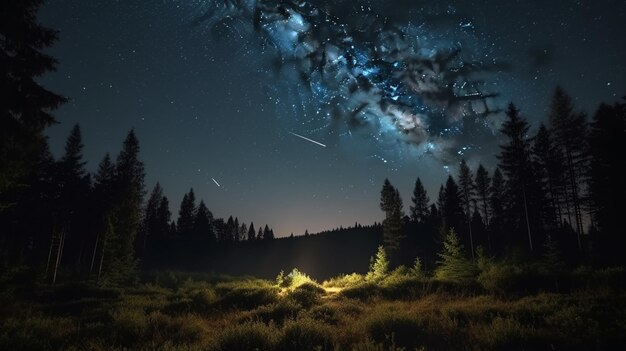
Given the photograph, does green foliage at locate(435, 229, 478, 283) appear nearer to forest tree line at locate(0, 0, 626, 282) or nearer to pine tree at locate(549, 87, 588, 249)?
forest tree line at locate(0, 0, 626, 282)

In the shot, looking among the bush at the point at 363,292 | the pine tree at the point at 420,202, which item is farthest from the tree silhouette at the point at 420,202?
the bush at the point at 363,292

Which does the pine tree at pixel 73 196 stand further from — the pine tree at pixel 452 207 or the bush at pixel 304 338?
the pine tree at pixel 452 207

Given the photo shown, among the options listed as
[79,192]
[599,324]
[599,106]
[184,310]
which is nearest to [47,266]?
[79,192]

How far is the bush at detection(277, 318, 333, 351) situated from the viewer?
8492 millimetres

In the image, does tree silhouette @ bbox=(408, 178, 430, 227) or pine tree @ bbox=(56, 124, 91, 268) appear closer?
pine tree @ bbox=(56, 124, 91, 268)

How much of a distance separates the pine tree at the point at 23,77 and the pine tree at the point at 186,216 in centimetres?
7057

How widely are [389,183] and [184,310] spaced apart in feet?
146

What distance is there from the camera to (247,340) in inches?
344

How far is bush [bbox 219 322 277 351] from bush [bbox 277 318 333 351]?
0.97ft

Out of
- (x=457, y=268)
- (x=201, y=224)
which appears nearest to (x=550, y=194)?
(x=457, y=268)

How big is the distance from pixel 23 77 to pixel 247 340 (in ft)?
34.0

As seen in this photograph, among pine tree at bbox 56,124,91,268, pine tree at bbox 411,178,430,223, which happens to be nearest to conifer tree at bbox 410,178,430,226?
pine tree at bbox 411,178,430,223

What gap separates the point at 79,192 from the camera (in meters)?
38.8

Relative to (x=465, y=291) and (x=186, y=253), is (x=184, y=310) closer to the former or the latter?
(x=465, y=291)
